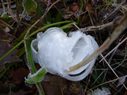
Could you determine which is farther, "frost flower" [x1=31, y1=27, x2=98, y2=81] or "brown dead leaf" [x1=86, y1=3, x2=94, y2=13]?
"brown dead leaf" [x1=86, y1=3, x2=94, y2=13]

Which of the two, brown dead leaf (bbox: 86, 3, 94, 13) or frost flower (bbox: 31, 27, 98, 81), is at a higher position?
brown dead leaf (bbox: 86, 3, 94, 13)

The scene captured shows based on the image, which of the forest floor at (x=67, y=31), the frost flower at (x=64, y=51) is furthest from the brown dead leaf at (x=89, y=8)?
the frost flower at (x=64, y=51)

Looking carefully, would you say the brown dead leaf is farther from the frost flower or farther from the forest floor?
the frost flower

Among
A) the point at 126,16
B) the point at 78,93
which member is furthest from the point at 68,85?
the point at 126,16

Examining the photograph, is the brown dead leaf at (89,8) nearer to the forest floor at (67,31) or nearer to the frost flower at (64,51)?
the forest floor at (67,31)

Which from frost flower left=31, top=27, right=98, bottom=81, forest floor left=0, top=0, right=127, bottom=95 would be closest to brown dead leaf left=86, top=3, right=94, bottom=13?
forest floor left=0, top=0, right=127, bottom=95

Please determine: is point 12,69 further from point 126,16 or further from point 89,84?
point 126,16

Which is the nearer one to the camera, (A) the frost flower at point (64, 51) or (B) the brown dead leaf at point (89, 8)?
(A) the frost flower at point (64, 51)

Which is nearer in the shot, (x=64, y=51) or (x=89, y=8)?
(x=64, y=51)
